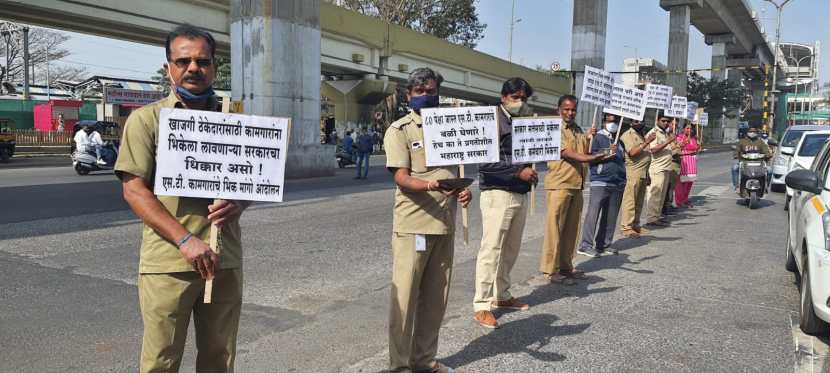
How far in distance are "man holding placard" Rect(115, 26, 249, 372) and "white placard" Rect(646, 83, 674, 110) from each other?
355 inches

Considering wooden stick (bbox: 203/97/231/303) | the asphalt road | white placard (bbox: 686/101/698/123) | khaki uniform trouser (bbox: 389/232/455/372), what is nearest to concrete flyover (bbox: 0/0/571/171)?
the asphalt road

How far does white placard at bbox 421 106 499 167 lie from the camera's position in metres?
3.71

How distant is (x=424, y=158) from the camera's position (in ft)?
12.2

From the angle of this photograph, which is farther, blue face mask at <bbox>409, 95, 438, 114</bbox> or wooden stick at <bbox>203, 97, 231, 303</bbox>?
blue face mask at <bbox>409, 95, 438, 114</bbox>

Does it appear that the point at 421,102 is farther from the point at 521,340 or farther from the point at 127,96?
the point at 127,96

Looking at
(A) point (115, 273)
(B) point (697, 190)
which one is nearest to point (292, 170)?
(B) point (697, 190)

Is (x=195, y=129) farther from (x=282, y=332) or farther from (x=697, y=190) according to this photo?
(x=697, y=190)

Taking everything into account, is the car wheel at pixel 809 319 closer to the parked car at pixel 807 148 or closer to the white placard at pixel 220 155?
the white placard at pixel 220 155

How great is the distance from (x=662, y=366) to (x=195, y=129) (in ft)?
10.6

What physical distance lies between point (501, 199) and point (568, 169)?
1.63 meters

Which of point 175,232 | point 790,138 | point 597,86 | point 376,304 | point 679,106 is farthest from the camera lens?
point 790,138

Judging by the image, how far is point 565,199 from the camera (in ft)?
20.4

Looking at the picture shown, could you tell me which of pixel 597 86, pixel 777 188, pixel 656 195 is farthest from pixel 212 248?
pixel 777 188

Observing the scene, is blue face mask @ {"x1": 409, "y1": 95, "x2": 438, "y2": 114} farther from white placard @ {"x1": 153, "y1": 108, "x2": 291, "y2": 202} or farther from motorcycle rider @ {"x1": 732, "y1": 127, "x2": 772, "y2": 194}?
motorcycle rider @ {"x1": 732, "y1": 127, "x2": 772, "y2": 194}
